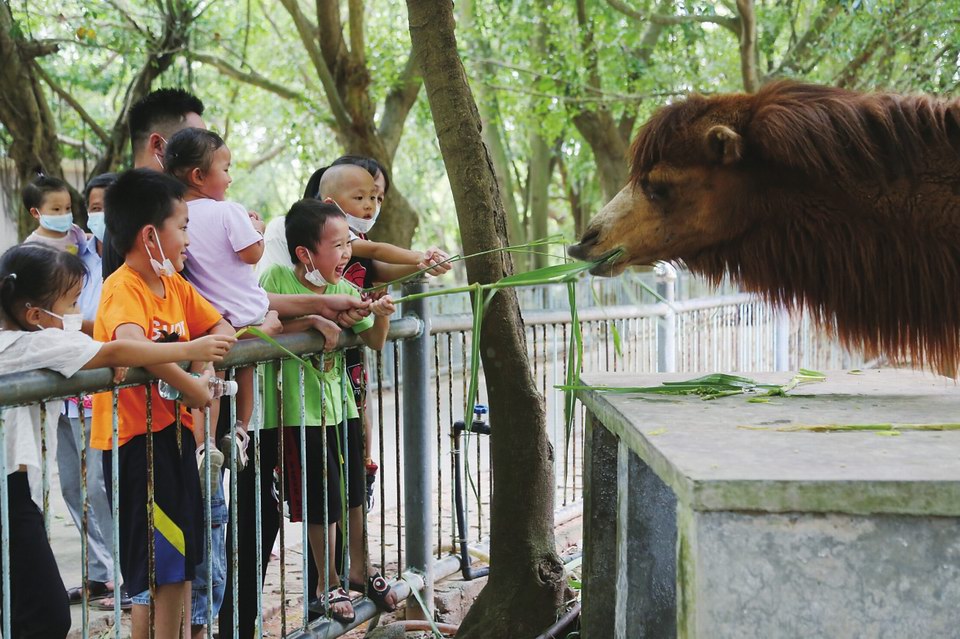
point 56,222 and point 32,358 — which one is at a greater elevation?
point 56,222

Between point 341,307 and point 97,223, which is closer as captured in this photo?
point 341,307

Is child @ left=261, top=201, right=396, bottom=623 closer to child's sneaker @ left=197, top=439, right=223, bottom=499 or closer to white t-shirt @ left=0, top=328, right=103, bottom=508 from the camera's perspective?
child's sneaker @ left=197, top=439, right=223, bottom=499

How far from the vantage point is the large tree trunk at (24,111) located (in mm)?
9961

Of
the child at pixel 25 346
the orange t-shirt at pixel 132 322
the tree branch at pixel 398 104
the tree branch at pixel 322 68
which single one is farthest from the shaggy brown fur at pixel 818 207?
the tree branch at pixel 398 104

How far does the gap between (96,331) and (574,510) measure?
3680mm

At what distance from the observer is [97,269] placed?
536cm

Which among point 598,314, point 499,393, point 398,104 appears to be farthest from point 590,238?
point 398,104

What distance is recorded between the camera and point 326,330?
3.64 metres

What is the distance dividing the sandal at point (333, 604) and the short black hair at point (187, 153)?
1.84 meters

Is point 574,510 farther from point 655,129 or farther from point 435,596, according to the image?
point 655,129

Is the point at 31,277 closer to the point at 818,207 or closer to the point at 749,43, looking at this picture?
the point at 818,207

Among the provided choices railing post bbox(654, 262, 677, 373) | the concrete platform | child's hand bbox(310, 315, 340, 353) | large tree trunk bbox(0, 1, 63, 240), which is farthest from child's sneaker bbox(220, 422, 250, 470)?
large tree trunk bbox(0, 1, 63, 240)

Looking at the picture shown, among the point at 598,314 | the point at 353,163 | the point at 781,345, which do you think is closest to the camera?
the point at 353,163

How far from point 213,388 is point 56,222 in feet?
9.45
